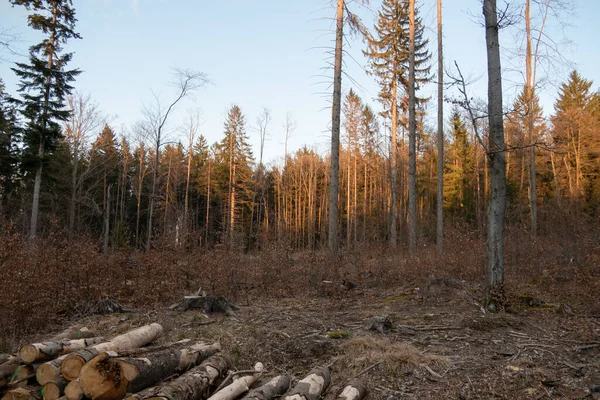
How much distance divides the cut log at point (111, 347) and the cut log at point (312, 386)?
178 centimetres

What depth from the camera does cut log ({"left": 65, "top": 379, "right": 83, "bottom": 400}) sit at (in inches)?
121

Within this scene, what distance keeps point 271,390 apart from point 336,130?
397 inches

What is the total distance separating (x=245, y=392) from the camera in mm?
3682

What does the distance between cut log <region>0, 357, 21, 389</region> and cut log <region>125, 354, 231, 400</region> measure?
1655 mm

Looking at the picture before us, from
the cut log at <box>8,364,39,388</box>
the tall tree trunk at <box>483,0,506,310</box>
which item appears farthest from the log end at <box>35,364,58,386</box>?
the tall tree trunk at <box>483,0,506,310</box>

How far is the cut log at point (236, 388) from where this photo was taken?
3.34 metres

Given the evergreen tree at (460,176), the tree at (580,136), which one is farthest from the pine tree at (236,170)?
the tree at (580,136)

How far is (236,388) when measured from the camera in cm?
355

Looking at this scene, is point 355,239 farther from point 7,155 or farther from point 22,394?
point 7,155

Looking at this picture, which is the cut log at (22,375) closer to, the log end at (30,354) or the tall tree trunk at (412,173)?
the log end at (30,354)

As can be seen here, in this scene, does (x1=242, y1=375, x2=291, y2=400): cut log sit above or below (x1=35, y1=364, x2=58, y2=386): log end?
below

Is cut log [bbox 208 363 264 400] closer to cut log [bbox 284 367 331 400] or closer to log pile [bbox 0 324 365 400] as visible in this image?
log pile [bbox 0 324 365 400]

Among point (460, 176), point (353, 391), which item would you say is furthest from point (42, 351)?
point (460, 176)

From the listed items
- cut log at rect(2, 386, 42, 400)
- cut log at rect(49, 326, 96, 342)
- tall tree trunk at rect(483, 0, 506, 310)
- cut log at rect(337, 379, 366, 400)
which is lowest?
cut log at rect(49, 326, 96, 342)
